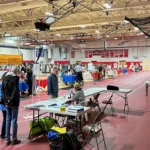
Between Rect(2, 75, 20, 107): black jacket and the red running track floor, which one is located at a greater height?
Rect(2, 75, 20, 107): black jacket

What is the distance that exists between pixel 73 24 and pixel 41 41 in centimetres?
1558

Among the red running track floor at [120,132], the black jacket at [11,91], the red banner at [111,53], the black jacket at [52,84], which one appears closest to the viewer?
the black jacket at [11,91]

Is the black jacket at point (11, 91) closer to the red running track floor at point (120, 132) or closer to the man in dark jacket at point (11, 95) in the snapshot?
the man in dark jacket at point (11, 95)

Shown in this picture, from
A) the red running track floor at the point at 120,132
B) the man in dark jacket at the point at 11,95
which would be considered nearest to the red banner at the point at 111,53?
the red running track floor at the point at 120,132

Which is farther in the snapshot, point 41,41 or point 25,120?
point 41,41

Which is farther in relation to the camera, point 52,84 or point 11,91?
point 52,84

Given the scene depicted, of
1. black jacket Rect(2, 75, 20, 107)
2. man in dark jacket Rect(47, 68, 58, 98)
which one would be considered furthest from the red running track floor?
man in dark jacket Rect(47, 68, 58, 98)

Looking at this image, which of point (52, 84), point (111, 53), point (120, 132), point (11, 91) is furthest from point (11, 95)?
point (111, 53)

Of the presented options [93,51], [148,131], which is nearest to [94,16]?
[148,131]

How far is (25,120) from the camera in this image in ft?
22.1

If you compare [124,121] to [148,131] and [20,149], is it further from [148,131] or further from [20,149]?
[20,149]

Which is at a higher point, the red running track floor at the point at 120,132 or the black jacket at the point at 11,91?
the black jacket at the point at 11,91

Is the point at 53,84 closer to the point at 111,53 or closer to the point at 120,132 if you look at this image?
the point at 120,132

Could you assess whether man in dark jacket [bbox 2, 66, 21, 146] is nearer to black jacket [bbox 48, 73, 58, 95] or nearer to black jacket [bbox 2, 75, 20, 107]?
black jacket [bbox 2, 75, 20, 107]
